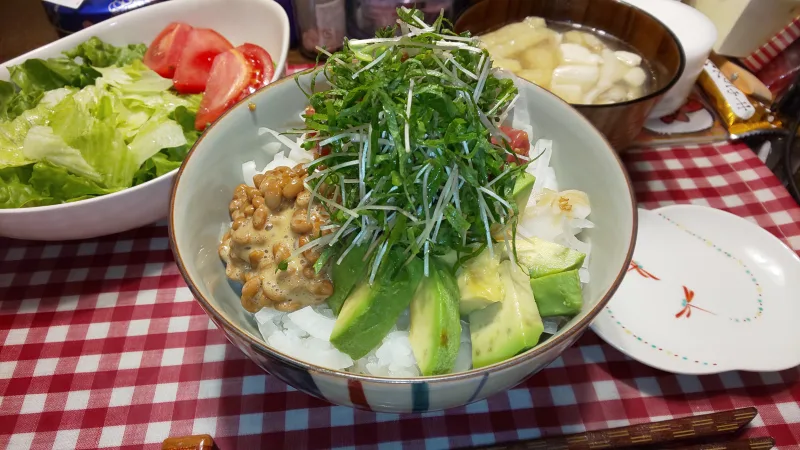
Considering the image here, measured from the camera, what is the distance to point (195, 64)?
2.21 meters

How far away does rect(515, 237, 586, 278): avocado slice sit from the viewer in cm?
118

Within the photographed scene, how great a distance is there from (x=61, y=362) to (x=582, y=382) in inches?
53.3

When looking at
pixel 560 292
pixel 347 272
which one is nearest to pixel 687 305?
pixel 560 292

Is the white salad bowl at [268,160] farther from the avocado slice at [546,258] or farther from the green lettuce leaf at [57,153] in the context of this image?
the green lettuce leaf at [57,153]

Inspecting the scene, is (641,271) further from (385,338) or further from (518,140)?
(385,338)

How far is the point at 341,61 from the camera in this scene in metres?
1.32

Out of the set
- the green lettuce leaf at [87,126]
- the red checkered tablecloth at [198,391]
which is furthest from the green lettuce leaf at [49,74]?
the red checkered tablecloth at [198,391]

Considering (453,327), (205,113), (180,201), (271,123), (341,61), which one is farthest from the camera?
(205,113)

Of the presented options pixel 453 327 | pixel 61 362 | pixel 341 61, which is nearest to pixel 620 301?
pixel 453 327

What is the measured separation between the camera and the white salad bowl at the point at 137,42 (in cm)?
151

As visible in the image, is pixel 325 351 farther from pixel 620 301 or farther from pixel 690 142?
pixel 690 142

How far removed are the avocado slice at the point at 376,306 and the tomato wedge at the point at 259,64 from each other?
3.86 ft

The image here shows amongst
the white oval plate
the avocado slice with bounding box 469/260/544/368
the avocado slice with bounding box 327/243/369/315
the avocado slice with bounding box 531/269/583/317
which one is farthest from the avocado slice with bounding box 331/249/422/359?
the white oval plate

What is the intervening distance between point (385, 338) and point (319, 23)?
1.74 m
